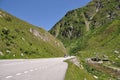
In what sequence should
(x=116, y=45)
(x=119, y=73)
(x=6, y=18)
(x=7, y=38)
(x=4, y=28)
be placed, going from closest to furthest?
1. (x=7, y=38)
2. (x=4, y=28)
3. (x=6, y=18)
4. (x=119, y=73)
5. (x=116, y=45)

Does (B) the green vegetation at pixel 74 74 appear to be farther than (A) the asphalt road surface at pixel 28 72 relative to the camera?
Yes

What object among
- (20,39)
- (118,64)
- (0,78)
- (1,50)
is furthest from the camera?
(118,64)

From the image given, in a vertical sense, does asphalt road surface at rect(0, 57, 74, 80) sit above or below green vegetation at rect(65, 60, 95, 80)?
above

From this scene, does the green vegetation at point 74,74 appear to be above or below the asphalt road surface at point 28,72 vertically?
below

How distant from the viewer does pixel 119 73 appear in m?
102

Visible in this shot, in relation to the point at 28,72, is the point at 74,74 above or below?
below

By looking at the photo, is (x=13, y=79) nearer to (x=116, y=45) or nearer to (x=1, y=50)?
(x=1, y=50)

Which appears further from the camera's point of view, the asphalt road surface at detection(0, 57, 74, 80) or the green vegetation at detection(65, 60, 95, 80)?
the green vegetation at detection(65, 60, 95, 80)

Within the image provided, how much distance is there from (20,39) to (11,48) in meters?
15.2

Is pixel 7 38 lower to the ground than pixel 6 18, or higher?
lower

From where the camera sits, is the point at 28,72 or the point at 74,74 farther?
the point at 74,74

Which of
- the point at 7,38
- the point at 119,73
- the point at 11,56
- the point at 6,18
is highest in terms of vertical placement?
the point at 6,18

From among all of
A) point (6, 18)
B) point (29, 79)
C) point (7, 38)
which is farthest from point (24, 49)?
point (29, 79)

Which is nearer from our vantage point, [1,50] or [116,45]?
[1,50]
